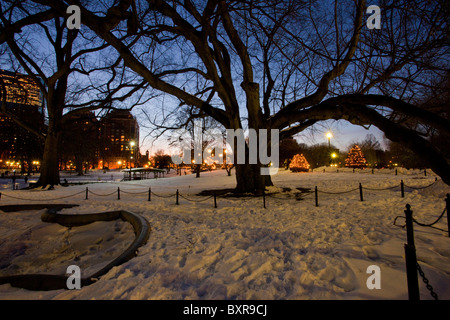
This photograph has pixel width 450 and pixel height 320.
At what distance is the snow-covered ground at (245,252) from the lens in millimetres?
2646

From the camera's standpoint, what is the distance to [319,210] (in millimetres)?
7672

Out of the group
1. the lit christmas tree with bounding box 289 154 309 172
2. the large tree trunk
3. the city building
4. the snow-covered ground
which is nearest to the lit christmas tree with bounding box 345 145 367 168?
the lit christmas tree with bounding box 289 154 309 172

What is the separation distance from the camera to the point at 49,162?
55.8ft

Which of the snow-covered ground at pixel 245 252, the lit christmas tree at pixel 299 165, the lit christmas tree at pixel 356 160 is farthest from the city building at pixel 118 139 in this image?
the lit christmas tree at pixel 356 160

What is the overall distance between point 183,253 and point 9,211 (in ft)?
34.7

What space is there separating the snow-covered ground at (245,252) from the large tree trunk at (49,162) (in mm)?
10545

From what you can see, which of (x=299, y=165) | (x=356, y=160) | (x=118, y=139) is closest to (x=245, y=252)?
(x=299, y=165)

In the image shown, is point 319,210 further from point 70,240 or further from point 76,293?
point 70,240

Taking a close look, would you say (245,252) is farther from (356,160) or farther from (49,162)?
(356,160)

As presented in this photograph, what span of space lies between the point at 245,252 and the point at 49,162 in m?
20.4

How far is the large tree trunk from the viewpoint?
661 inches

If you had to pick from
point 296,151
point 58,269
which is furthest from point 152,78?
point 296,151

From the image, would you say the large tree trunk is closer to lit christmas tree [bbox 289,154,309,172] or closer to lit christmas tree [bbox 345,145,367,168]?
lit christmas tree [bbox 289,154,309,172]

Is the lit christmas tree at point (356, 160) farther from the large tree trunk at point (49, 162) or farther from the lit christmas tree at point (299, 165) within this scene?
the large tree trunk at point (49, 162)
